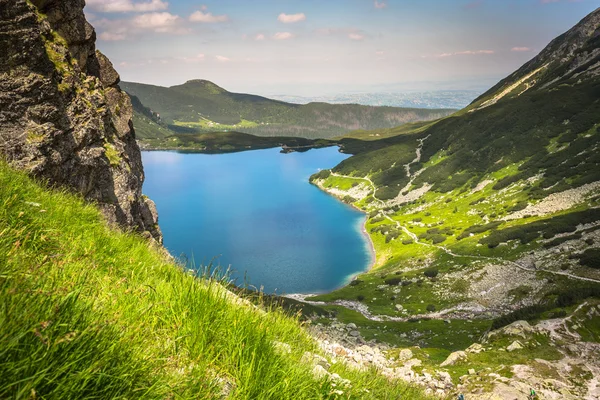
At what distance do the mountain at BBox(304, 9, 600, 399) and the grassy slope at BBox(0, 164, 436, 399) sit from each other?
23.0m

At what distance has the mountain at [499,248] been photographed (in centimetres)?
3347

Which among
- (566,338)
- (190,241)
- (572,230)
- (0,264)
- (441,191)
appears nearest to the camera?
(0,264)

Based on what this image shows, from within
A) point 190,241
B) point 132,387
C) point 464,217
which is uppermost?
point 132,387

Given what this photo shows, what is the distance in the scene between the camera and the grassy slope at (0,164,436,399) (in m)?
1.95

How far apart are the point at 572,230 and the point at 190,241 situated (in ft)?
322

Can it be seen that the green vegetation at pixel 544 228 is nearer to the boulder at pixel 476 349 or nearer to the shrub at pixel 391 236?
the shrub at pixel 391 236

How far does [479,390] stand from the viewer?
23953 millimetres

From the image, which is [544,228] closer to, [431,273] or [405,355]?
[431,273]

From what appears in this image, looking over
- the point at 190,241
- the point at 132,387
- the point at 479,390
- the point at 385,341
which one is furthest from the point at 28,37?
the point at 190,241

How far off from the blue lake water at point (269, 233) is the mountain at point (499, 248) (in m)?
9.50

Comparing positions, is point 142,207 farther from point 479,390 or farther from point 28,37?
point 479,390

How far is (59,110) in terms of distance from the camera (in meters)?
18.2

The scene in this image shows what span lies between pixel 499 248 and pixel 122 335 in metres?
91.4

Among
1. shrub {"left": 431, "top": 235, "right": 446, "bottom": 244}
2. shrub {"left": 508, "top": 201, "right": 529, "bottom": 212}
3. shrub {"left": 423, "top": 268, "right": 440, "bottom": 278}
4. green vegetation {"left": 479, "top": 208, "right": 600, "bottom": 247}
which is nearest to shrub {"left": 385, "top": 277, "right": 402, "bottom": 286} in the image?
shrub {"left": 423, "top": 268, "right": 440, "bottom": 278}
